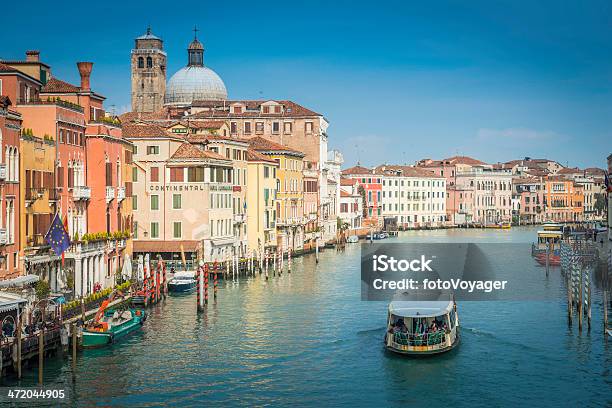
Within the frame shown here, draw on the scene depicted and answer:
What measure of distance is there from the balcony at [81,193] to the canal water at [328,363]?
436 centimetres

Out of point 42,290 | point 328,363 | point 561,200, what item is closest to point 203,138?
point 42,290

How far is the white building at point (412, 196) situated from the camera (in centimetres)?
10100

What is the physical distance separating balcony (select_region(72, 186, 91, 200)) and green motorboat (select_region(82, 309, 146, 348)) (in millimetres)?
4328

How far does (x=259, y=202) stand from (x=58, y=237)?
1031 inches

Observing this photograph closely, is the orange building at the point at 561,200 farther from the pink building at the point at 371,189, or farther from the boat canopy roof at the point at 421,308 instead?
the boat canopy roof at the point at 421,308

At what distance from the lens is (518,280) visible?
45469 mm

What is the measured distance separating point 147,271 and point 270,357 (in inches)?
488

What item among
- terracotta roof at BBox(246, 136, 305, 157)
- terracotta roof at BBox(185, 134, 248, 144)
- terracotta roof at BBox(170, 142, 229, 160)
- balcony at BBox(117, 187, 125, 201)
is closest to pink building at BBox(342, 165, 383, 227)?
terracotta roof at BBox(246, 136, 305, 157)

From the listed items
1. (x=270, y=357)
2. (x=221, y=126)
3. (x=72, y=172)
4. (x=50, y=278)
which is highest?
(x=221, y=126)

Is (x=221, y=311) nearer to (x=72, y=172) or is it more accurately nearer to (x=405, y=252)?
(x=72, y=172)

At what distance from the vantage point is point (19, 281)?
999 inches

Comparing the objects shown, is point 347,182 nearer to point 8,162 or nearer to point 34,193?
point 34,193

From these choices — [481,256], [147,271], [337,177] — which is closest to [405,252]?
[481,256]

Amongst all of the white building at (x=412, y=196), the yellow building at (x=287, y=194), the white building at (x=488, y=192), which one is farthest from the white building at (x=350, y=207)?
the white building at (x=488, y=192)
